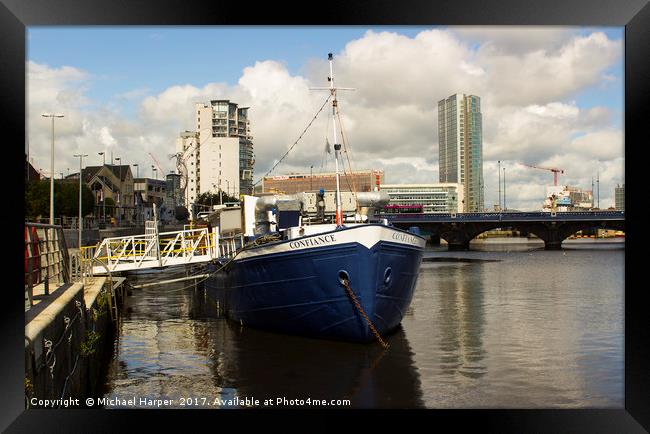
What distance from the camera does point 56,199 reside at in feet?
173

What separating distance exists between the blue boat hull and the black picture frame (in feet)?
28.1

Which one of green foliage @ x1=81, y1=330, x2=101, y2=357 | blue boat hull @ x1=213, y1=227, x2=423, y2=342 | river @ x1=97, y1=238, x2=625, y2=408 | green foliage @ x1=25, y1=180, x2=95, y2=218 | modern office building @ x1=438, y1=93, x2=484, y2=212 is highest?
modern office building @ x1=438, y1=93, x2=484, y2=212

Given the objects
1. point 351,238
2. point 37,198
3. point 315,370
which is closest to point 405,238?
point 351,238

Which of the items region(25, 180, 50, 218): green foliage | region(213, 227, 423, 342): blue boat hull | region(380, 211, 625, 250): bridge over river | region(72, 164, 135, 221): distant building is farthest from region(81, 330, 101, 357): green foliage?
region(380, 211, 625, 250): bridge over river

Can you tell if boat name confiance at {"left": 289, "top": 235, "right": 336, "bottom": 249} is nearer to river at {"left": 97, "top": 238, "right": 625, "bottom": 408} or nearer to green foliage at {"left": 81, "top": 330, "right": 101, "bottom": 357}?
river at {"left": 97, "top": 238, "right": 625, "bottom": 408}

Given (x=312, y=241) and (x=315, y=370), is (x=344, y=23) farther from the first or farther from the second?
(x=315, y=370)

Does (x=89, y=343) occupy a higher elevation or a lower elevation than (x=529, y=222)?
lower

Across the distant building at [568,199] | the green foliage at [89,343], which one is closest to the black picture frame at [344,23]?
the green foliage at [89,343]

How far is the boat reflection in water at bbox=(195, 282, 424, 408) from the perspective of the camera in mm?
14320

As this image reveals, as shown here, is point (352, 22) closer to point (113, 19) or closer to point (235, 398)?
point (113, 19)

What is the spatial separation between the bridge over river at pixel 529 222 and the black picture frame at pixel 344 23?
7751cm

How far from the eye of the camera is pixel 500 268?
56062 mm

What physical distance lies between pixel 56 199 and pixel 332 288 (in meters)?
41.6
